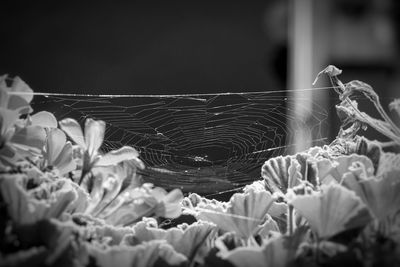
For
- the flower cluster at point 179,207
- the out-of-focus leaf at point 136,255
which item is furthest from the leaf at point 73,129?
the out-of-focus leaf at point 136,255

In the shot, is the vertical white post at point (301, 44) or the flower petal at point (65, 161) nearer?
the flower petal at point (65, 161)

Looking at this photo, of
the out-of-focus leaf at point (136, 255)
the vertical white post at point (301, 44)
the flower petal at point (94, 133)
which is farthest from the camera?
the vertical white post at point (301, 44)

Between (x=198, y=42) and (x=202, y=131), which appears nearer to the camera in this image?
(x=202, y=131)

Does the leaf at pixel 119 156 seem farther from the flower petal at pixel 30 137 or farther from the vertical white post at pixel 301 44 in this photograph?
the vertical white post at pixel 301 44

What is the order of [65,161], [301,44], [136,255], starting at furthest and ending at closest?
[301,44] < [65,161] < [136,255]

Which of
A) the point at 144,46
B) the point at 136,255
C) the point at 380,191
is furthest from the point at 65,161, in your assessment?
the point at 144,46

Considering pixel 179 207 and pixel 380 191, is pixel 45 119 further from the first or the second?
pixel 380 191

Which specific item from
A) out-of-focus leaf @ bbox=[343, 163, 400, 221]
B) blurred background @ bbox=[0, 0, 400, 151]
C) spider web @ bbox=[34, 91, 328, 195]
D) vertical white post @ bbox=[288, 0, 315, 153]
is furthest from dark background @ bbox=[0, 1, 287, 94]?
out-of-focus leaf @ bbox=[343, 163, 400, 221]

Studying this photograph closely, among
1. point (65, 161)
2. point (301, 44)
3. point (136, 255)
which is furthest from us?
point (301, 44)
